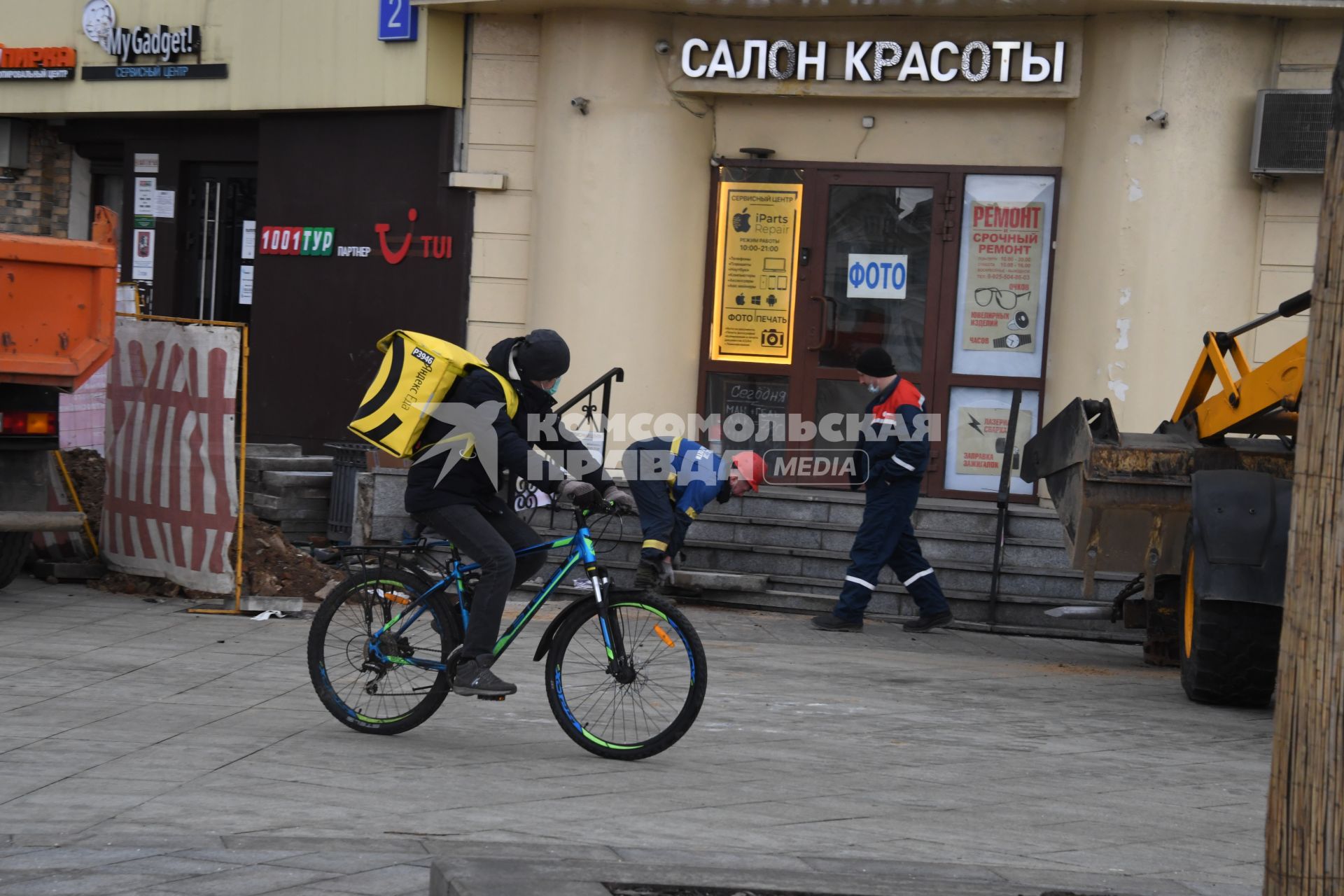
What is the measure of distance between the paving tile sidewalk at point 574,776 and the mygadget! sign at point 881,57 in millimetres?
5128

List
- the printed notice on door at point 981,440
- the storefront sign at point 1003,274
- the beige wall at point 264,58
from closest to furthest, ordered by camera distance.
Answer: the storefront sign at point 1003,274 < the printed notice on door at point 981,440 < the beige wall at point 264,58

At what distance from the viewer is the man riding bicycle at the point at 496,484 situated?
248 inches

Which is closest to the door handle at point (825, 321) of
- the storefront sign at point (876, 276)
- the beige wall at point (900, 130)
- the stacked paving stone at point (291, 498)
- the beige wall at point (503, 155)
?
the storefront sign at point (876, 276)

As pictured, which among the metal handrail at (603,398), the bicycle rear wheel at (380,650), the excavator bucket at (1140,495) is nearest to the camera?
the bicycle rear wheel at (380,650)

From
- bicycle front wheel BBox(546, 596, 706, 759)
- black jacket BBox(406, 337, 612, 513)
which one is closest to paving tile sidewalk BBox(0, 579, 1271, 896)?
bicycle front wheel BBox(546, 596, 706, 759)

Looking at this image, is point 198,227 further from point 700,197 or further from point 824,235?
point 824,235

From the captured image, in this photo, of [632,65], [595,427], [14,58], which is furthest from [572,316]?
[14,58]

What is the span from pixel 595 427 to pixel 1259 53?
5831 millimetres

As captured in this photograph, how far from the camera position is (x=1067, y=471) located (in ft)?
30.7

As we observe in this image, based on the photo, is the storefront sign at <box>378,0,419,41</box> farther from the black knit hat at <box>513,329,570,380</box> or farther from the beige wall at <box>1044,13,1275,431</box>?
the black knit hat at <box>513,329,570,380</box>

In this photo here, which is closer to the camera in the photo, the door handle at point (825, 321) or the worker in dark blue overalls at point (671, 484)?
the worker in dark blue overalls at point (671, 484)

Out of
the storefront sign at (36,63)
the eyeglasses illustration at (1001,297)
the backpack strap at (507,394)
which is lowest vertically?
the backpack strap at (507,394)

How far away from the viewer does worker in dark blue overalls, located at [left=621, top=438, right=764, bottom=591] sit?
10.8 metres

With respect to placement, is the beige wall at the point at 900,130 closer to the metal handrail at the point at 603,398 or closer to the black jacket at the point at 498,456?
the metal handrail at the point at 603,398
